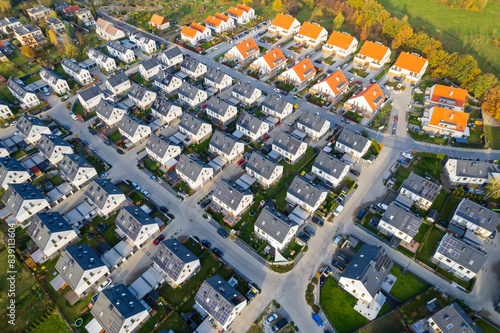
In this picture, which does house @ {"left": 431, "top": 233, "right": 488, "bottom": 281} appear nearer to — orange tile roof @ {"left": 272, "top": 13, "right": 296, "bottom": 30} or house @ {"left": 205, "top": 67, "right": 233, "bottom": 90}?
house @ {"left": 205, "top": 67, "right": 233, "bottom": 90}

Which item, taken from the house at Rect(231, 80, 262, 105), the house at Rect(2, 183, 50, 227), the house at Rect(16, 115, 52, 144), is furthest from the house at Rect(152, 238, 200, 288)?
the house at Rect(16, 115, 52, 144)

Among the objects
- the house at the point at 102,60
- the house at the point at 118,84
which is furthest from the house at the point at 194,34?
the house at the point at 118,84

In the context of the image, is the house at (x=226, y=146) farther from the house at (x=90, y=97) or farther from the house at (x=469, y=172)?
the house at (x=469, y=172)

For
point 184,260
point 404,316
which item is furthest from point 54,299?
point 404,316

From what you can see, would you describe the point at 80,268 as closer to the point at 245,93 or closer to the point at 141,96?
the point at 141,96

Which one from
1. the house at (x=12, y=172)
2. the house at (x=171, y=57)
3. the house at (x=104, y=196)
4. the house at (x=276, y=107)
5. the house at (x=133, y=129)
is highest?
the house at (x=171, y=57)

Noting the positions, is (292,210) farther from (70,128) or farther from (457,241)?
(70,128)
